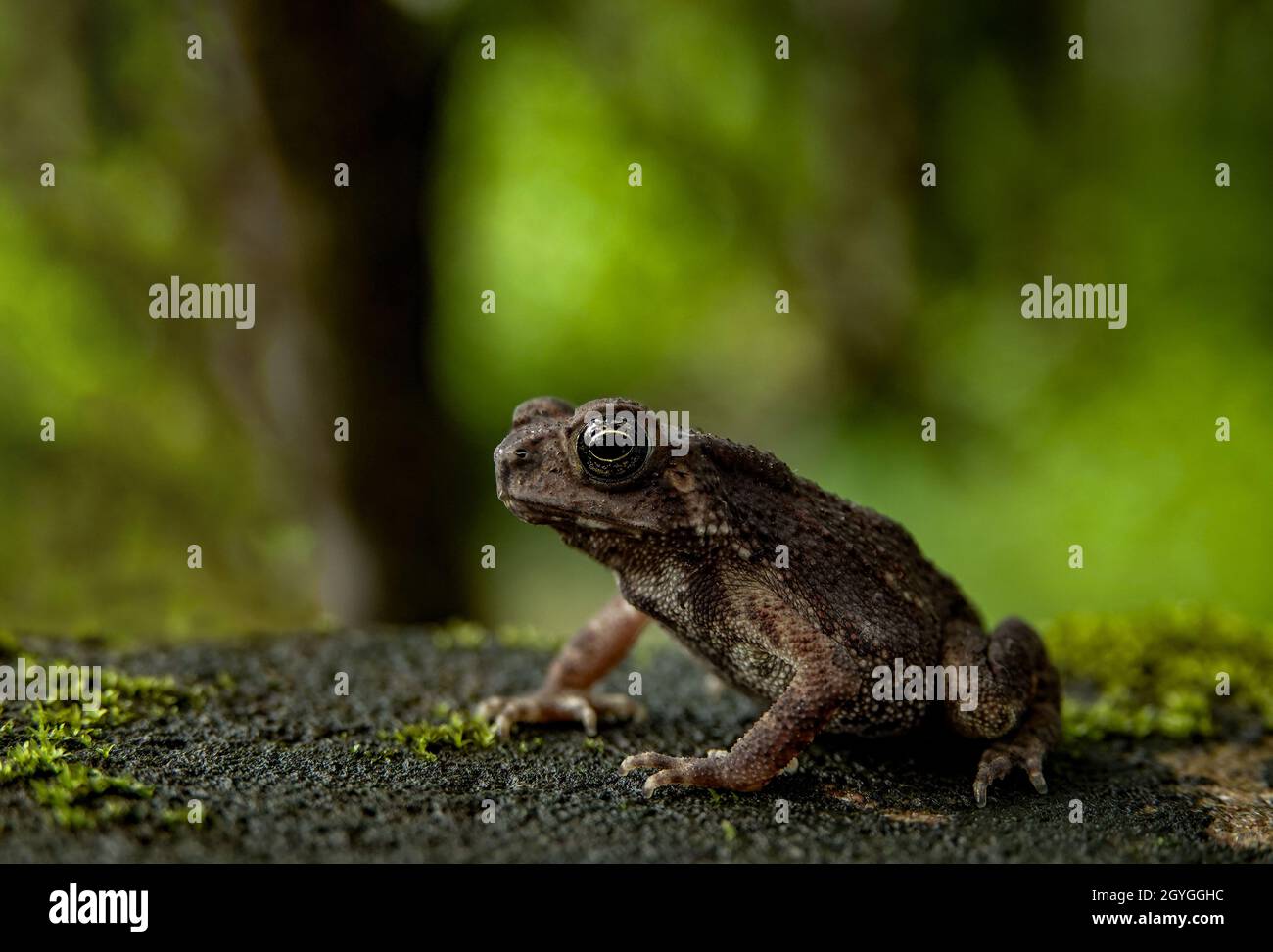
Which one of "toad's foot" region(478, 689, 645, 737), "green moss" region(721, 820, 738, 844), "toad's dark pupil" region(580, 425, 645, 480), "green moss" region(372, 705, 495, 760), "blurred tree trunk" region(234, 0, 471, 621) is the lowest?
"green moss" region(721, 820, 738, 844)

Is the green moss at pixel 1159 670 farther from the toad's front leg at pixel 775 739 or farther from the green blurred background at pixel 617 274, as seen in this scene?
the green blurred background at pixel 617 274

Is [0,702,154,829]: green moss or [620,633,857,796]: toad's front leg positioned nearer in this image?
[0,702,154,829]: green moss

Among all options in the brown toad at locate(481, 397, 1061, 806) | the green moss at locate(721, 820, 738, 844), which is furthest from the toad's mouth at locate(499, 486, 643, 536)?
the green moss at locate(721, 820, 738, 844)

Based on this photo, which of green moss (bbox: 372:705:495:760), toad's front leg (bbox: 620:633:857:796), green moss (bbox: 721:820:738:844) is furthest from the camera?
green moss (bbox: 372:705:495:760)

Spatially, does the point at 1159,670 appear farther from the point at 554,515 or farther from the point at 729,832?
the point at 554,515

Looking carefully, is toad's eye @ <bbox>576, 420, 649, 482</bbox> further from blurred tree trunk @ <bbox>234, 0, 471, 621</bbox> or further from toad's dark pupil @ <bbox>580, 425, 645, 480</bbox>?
blurred tree trunk @ <bbox>234, 0, 471, 621</bbox>


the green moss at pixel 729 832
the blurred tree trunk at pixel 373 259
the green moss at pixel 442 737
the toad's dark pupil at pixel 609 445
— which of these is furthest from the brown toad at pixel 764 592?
the blurred tree trunk at pixel 373 259
